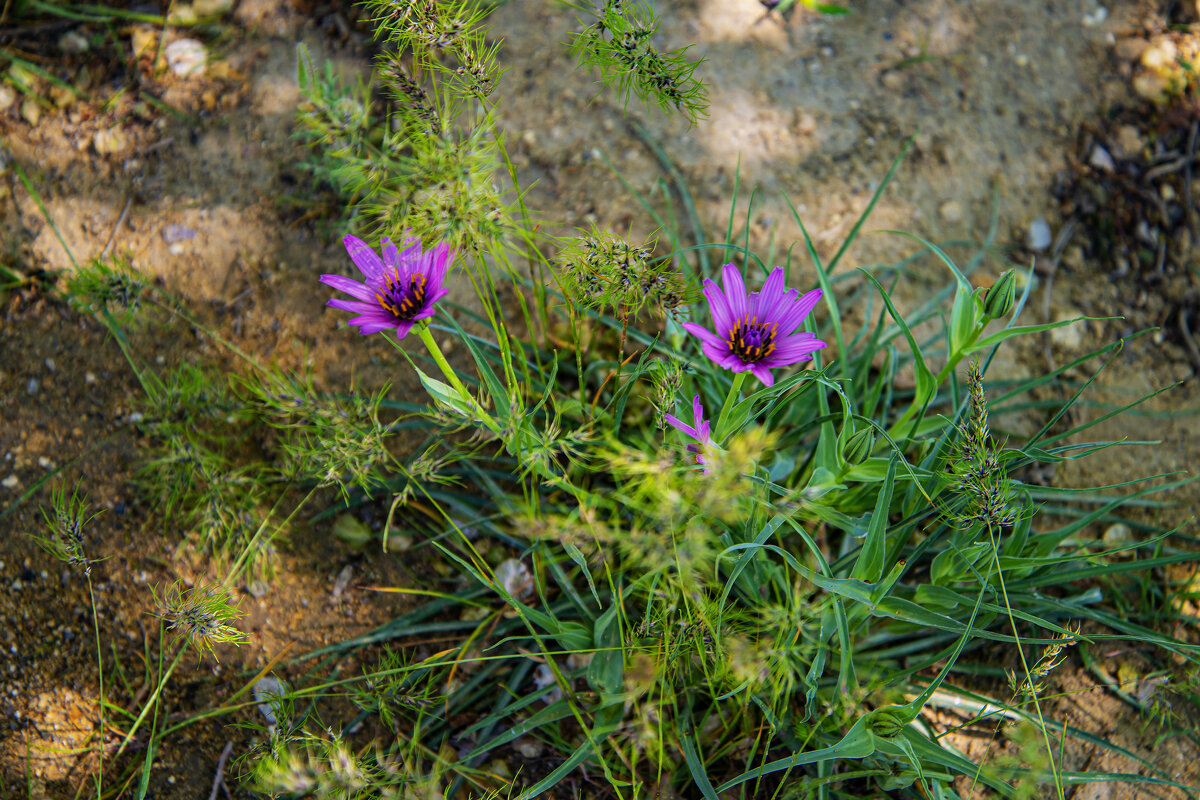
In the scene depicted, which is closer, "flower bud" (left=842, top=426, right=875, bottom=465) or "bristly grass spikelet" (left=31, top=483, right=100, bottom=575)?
"flower bud" (left=842, top=426, right=875, bottom=465)

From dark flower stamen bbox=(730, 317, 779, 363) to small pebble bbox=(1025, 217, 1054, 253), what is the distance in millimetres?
1448

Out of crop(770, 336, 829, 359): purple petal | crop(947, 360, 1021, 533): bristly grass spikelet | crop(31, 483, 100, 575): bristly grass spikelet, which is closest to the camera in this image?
crop(947, 360, 1021, 533): bristly grass spikelet

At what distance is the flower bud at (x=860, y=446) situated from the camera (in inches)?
56.6

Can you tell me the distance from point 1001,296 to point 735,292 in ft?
1.57

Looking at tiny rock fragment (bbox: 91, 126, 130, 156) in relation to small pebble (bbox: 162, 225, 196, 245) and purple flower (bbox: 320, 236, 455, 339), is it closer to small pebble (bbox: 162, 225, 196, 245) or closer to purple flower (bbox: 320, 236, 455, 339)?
small pebble (bbox: 162, 225, 196, 245)

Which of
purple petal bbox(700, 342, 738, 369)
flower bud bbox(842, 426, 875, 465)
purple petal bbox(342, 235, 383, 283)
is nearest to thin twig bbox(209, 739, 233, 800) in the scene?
purple petal bbox(342, 235, 383, 283)

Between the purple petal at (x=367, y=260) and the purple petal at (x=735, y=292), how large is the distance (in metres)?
0.70

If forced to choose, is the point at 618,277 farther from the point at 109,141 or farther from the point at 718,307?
the point at 109,141

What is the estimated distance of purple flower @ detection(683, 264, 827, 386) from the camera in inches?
54.4

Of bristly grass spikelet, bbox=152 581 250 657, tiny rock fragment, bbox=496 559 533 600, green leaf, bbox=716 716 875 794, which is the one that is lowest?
tiny rock fragment, bbox=496 559 533 600

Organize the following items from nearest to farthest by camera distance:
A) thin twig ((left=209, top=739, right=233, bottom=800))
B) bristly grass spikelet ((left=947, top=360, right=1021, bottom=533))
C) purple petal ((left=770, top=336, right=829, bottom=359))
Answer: bristly grass spikelet ((left=947, top=360, right=1021, bottom=533)) → purple petal ((left=770, top=336, right=829, bottom=359)) → thin twig ((left=209, top=739, right=233, bottom=800))

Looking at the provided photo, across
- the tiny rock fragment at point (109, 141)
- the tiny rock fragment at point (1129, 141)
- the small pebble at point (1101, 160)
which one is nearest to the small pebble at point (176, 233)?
the tiny rock fragment at point (109, 141)

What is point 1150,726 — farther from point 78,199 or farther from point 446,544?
point 78,199

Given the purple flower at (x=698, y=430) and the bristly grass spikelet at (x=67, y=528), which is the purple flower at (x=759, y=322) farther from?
the bristly grass spikelet at (x=67, y=528)
